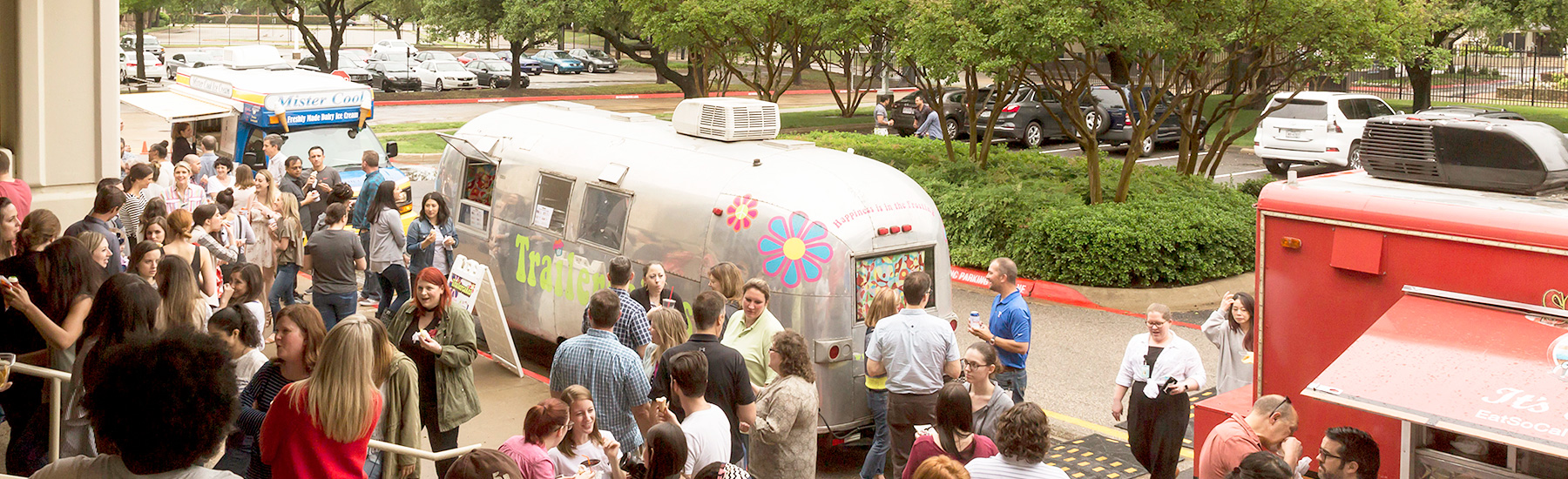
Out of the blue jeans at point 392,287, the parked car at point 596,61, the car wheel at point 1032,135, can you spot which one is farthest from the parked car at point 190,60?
the blue jeans at point 392,287

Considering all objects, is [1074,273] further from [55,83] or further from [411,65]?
[411,65]

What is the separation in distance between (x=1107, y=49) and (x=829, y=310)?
7571 millimetres

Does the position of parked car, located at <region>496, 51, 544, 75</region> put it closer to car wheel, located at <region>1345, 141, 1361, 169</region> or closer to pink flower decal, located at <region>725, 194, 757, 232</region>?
car wheel, located at <region>1345, 141, 1361, 169</region>

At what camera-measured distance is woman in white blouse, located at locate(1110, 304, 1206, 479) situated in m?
7.31

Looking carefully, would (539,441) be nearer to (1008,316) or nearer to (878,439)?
(878,439)

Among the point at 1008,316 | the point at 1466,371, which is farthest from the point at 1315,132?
the point at 1466,371

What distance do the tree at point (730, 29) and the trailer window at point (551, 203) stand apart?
10737mm

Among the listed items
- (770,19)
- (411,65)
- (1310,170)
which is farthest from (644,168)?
(411,65)

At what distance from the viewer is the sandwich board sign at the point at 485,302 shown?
982 cm

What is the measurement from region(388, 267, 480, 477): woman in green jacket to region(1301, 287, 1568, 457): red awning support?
168 inches

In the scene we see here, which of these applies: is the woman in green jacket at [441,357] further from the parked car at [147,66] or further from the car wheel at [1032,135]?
the parked car at [147,66]

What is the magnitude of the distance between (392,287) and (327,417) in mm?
6701

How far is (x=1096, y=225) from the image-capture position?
13922mm

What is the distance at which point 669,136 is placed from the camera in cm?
1016
